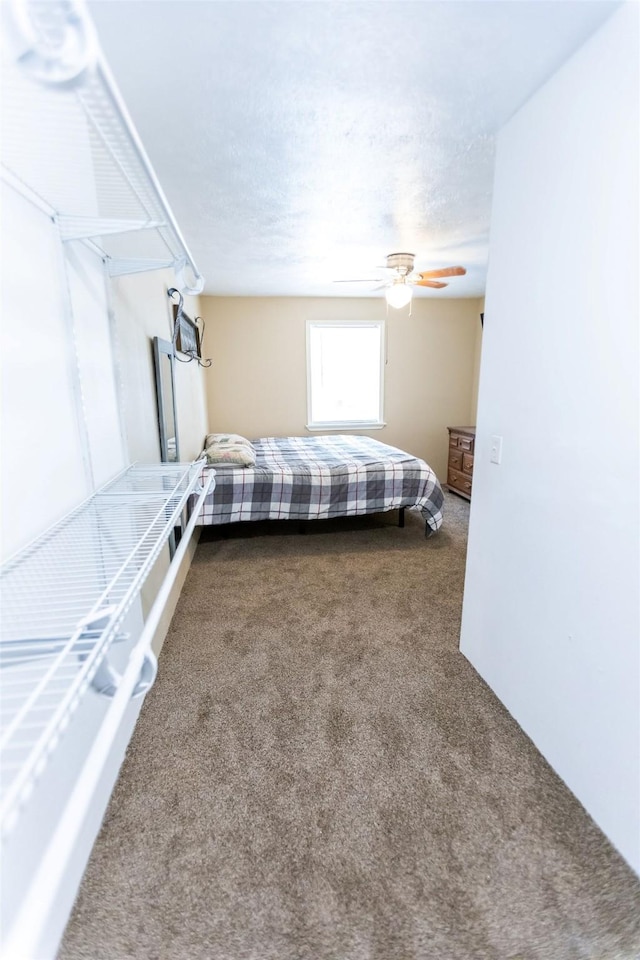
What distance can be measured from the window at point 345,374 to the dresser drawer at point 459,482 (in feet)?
3.58

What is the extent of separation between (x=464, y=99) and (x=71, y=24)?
1.42 m

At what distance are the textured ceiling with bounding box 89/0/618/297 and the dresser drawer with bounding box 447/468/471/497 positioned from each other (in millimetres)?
2660

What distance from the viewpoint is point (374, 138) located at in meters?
1.64

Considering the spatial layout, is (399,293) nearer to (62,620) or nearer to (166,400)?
(166,400)

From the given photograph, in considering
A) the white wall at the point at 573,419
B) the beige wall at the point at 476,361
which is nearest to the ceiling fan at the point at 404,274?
the white wall at the point at 573,419

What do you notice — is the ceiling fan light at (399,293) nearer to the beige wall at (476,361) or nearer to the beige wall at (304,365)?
the beige wall at (304,365)

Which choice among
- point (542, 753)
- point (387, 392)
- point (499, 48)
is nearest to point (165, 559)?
point (542, 753)

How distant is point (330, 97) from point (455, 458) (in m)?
3.93

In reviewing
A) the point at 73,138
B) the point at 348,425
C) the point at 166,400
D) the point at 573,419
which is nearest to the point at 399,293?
the point at 166,400

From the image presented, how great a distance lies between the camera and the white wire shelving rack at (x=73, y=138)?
0.51m

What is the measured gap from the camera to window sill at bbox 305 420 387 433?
16.9ft

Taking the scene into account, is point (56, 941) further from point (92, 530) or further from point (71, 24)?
point (71, 24)

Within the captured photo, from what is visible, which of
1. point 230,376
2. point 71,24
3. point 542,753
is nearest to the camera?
point 71,24

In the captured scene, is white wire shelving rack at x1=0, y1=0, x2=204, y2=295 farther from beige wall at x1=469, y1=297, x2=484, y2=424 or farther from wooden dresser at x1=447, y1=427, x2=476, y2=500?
beige wall at x1=469, y1=297, x2=484, y2=424
